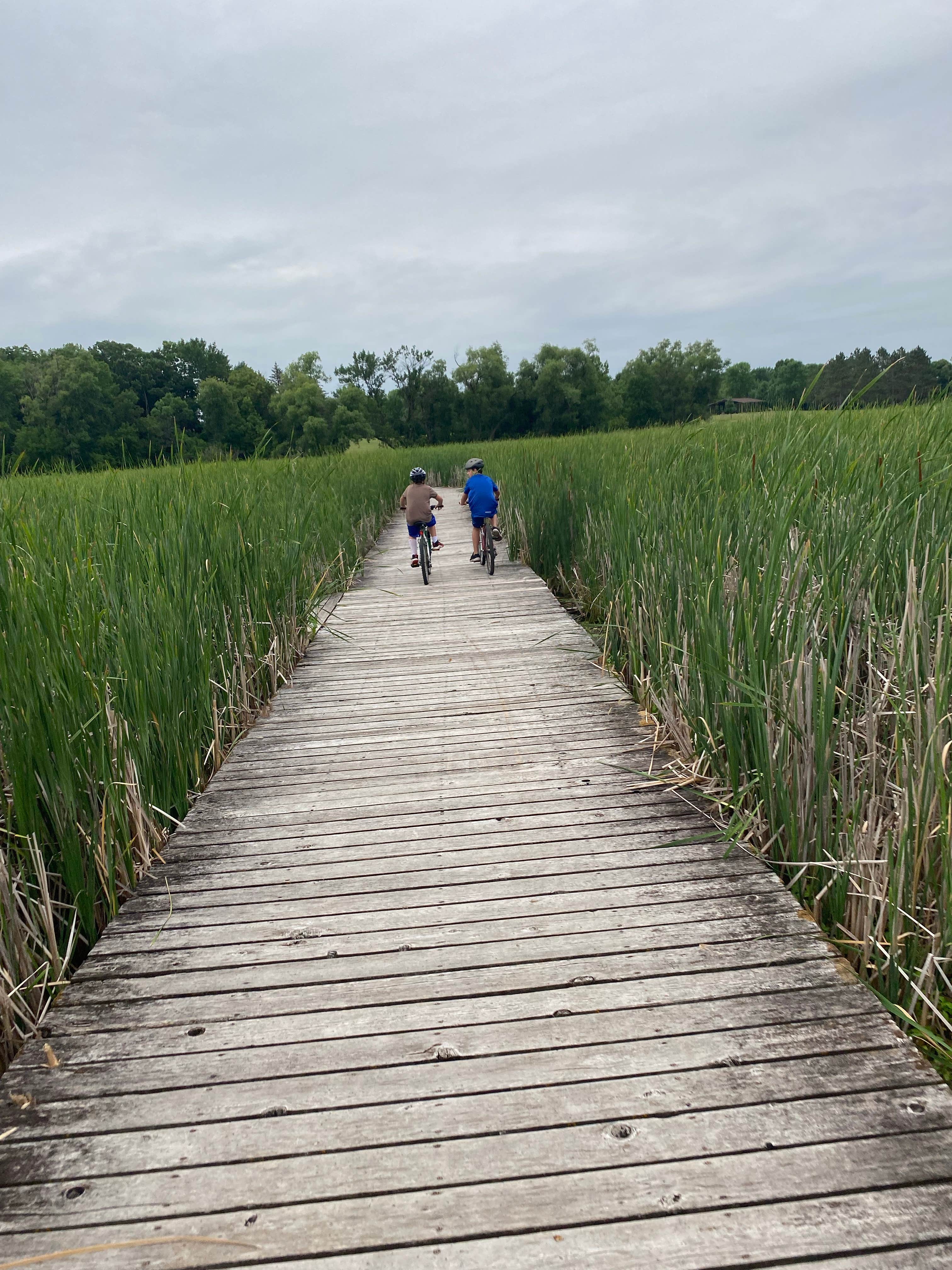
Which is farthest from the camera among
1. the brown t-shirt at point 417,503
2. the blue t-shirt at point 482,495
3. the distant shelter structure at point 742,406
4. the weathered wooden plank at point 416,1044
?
the blue t-shirt at point 482,495

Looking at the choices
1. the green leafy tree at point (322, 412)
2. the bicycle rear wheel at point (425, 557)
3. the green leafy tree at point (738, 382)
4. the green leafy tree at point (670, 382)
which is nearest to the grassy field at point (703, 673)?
the bicycle rear wheel at point (425, 557)

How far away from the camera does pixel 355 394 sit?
1978 inches

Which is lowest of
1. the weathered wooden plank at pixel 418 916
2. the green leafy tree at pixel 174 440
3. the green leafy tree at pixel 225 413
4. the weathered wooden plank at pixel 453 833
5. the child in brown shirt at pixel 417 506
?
the weathered wooden plank at pixel 418 916

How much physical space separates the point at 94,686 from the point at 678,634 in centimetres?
231

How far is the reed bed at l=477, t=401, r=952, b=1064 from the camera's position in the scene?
1.79m

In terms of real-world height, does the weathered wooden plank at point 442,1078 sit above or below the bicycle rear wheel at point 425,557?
below

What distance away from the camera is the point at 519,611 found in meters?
6.24

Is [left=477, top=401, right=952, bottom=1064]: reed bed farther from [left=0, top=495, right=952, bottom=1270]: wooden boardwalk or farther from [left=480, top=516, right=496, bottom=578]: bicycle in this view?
[left=480, top=516, right=496, bottom=578]: bicycle

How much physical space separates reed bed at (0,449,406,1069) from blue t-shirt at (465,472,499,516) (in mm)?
3622

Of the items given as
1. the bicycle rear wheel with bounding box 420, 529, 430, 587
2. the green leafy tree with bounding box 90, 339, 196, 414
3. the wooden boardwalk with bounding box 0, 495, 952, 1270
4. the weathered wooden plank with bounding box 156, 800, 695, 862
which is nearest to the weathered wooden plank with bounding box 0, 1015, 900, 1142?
the wooden boardwalk with bounding box 0, 495, 952, 1270

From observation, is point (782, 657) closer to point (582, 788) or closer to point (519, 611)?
point (582, 788)

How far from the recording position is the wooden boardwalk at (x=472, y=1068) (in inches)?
49.5

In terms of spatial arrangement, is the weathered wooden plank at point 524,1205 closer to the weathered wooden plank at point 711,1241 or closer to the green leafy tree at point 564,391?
the weathered wooden plank at point 711,1241

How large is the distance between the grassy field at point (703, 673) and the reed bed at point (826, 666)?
12mm
